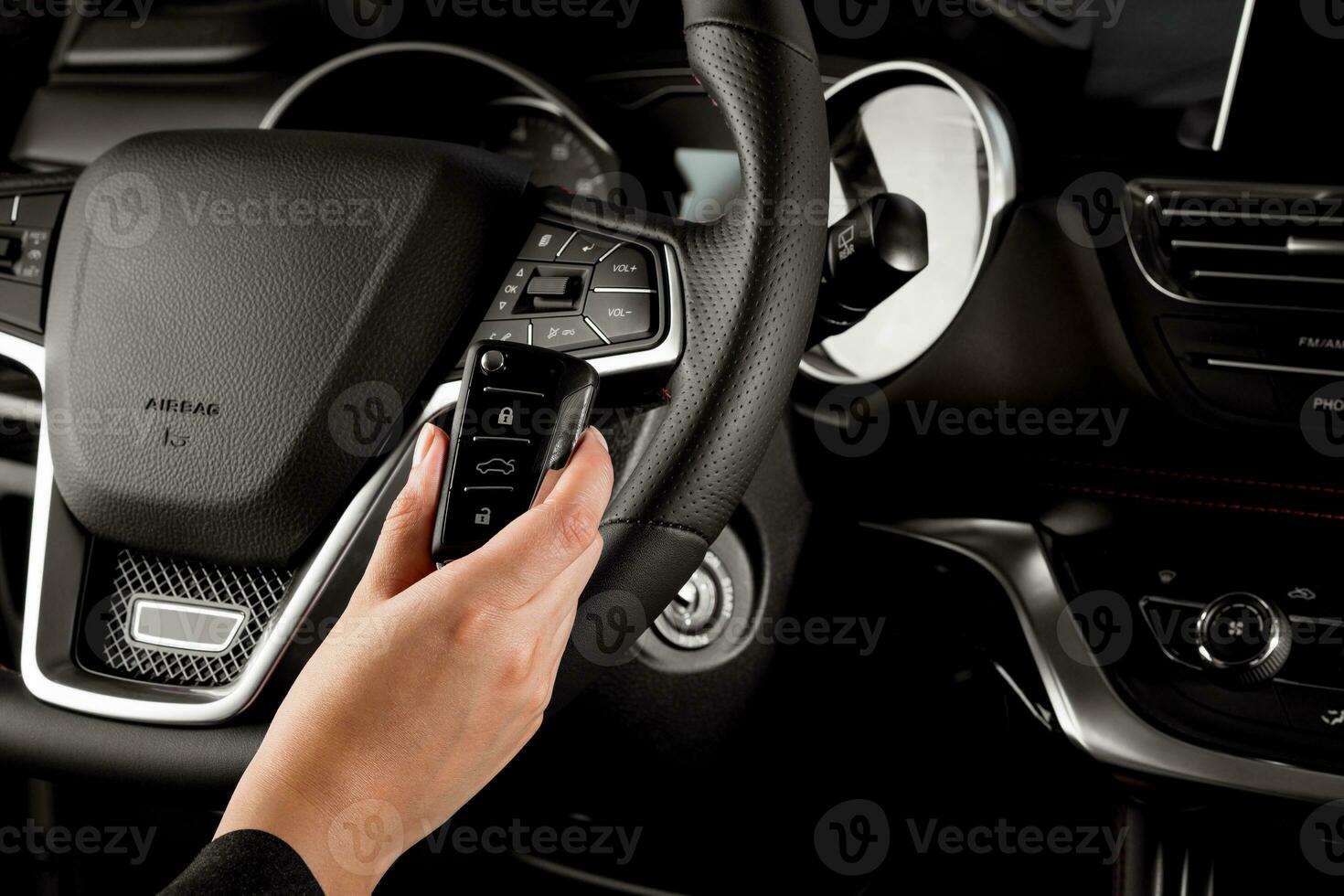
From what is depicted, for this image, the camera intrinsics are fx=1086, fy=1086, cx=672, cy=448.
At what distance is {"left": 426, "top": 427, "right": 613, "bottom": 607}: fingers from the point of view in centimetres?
49

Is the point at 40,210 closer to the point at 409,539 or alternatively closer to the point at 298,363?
the point at 298,363

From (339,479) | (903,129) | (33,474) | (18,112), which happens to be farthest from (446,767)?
(18,112)

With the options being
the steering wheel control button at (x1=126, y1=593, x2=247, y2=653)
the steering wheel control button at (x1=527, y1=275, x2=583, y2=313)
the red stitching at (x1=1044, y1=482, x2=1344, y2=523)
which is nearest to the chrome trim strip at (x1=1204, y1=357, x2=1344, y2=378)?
the red stitching at (x1=1044, y1=482, x2=1344, y2=523)

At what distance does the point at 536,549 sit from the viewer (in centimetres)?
51

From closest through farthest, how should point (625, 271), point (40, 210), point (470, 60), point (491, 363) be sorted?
point (491, 363)
point (625, 271)
point (40, 210)
point (470, 60)

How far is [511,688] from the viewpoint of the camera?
52 centimetres

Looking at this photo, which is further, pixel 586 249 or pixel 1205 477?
pixel 1205 477

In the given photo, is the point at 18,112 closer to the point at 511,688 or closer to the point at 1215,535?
the point at 511,688

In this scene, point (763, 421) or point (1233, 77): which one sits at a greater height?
point (1233, 77)

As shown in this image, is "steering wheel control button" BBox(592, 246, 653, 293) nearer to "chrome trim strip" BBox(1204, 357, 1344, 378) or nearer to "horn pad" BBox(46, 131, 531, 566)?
"horn pad" BBox(46, 131, 531, 566)

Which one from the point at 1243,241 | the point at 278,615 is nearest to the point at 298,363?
the point at 278,615

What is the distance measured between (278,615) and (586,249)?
1.01 feet

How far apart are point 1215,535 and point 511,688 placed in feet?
2.36

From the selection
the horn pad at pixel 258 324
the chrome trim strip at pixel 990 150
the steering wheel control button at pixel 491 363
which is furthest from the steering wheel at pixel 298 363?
the chrome trim strip at pixel 990 150
